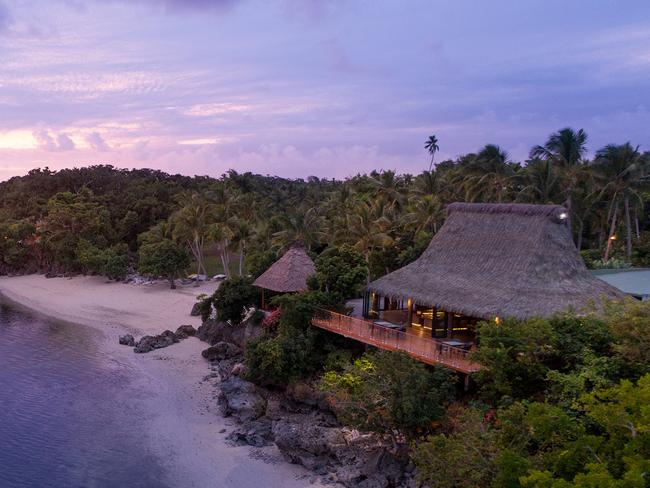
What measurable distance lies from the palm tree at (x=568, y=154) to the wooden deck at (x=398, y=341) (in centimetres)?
1645

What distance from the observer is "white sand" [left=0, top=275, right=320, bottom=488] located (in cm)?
1650

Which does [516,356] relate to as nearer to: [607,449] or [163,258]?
[607,449]

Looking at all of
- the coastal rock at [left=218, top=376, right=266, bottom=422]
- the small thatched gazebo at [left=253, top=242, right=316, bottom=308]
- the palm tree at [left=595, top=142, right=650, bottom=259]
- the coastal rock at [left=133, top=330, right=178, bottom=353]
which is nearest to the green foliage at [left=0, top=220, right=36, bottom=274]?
the coastal rock at [left=133, top=330, right=178, bottom=353]

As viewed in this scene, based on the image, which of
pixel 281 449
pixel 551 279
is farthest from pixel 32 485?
pixel 551 279

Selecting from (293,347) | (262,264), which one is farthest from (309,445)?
(262,264)

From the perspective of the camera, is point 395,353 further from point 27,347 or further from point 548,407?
point 27,347

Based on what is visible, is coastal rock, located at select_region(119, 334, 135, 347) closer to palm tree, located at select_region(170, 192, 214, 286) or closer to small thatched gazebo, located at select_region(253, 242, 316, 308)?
small thatched gazebo, located at select_region(253, 242, 316, 308)

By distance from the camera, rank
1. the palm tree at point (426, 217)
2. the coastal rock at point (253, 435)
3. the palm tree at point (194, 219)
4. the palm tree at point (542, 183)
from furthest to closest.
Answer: the palm tree at point (194, 219) → the palm tree at point (426, 217) → the palm tree at point (542, 183) → the coastal rock at point (253, 435)

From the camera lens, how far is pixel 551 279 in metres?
18.5

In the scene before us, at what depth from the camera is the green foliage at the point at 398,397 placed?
15.4 m

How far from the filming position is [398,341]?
18.5 metres

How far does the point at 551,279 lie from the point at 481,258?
2646 mm

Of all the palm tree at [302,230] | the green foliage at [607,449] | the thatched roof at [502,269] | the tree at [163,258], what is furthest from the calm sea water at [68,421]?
the palm tree at [302,230]

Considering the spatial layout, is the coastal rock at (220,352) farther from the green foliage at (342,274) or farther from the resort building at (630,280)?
the resort building at (630,280)
